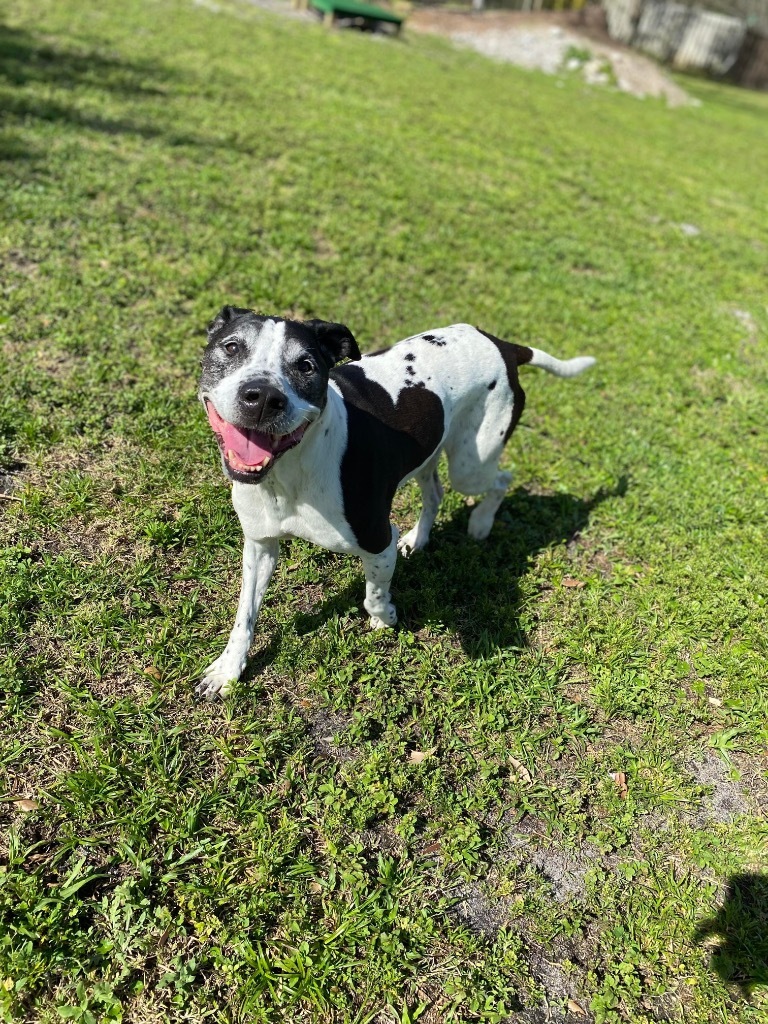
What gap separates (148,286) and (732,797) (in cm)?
569

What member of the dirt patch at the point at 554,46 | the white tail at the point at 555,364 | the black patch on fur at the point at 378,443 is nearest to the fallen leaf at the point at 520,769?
the black patch on fur at the point at 378,443

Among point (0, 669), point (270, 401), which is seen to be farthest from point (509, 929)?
point (0, 669)

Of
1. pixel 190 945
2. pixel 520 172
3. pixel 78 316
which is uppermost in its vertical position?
pixel 520 172

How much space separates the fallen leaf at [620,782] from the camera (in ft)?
10.6

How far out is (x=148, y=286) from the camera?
593 centimetres

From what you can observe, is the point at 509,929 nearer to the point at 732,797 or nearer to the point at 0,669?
the point at 732,797

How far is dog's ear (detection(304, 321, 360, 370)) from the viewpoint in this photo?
9.09 ft

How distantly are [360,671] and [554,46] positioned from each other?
24.3 metres

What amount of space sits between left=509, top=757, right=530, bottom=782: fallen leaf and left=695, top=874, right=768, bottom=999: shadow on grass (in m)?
0.88

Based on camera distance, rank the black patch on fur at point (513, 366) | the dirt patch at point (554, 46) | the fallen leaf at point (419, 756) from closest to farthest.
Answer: the fallen leaf at point (419, 756) < the black patch on fur at point (513, 366) < the dirt patch at point (554, 46)

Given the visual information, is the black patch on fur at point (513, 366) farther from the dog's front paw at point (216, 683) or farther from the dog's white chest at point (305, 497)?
the dog's front paw at point (216, 683)

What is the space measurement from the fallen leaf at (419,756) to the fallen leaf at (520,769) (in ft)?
1.28

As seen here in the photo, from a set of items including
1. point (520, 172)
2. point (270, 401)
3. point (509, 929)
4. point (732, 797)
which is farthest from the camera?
point (520, 172)

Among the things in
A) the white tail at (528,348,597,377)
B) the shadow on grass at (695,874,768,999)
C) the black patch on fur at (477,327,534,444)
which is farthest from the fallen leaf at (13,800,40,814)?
the white tail at (528,348,597,377)
